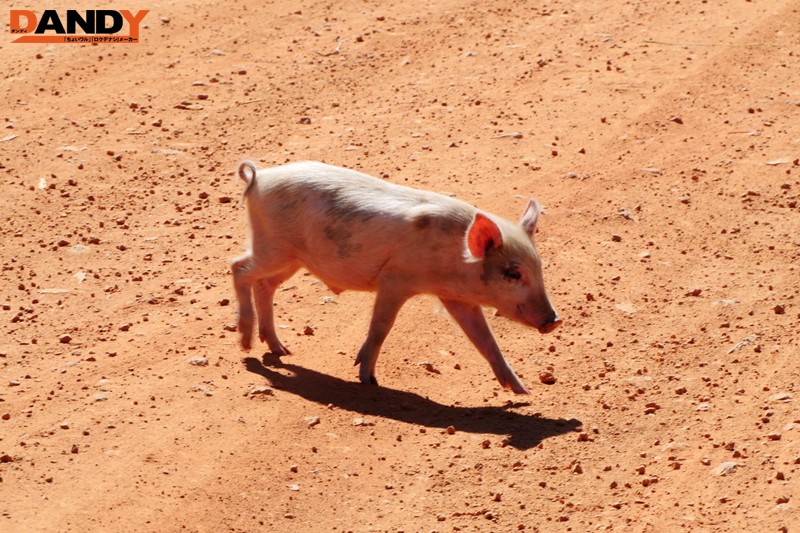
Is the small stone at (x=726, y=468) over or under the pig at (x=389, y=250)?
under

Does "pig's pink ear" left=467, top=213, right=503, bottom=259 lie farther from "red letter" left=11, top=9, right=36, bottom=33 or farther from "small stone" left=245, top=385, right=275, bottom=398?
"red letter" left=11, top=9, right=36, bottom=33

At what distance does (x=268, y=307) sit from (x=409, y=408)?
143 centimetres

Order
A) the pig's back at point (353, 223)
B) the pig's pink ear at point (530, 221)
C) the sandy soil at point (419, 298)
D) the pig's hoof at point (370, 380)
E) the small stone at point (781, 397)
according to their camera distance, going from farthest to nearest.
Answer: the pig's pink ear at point (530, 221), the pig's hoof at point (370, 380), the pig's back at point (353, 223), the small stone at point (781, 397), the sandy soil at point (419, 298)

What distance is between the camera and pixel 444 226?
845 centimetres

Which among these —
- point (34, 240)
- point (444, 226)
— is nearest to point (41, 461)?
point (444, 226)

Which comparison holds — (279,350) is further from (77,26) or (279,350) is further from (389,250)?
(77,26)

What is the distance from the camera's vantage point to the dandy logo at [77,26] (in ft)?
47.5

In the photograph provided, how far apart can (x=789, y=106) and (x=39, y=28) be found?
812 cm

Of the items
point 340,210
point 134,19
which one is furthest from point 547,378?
point 134,19

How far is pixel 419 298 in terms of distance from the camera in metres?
10.0

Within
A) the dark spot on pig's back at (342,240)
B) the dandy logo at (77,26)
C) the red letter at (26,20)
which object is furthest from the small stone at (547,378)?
the red letter at (26,20)

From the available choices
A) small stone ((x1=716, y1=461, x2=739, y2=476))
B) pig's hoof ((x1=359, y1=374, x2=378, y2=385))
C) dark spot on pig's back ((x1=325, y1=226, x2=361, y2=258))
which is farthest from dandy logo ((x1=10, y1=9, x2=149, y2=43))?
small stone ((x1=716, y1=461, x2=739, y2=476))

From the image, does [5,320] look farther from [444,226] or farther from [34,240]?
[444,226]

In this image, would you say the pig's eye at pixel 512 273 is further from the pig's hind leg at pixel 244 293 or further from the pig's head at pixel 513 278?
the pig's hind leg at pixel 244 293
